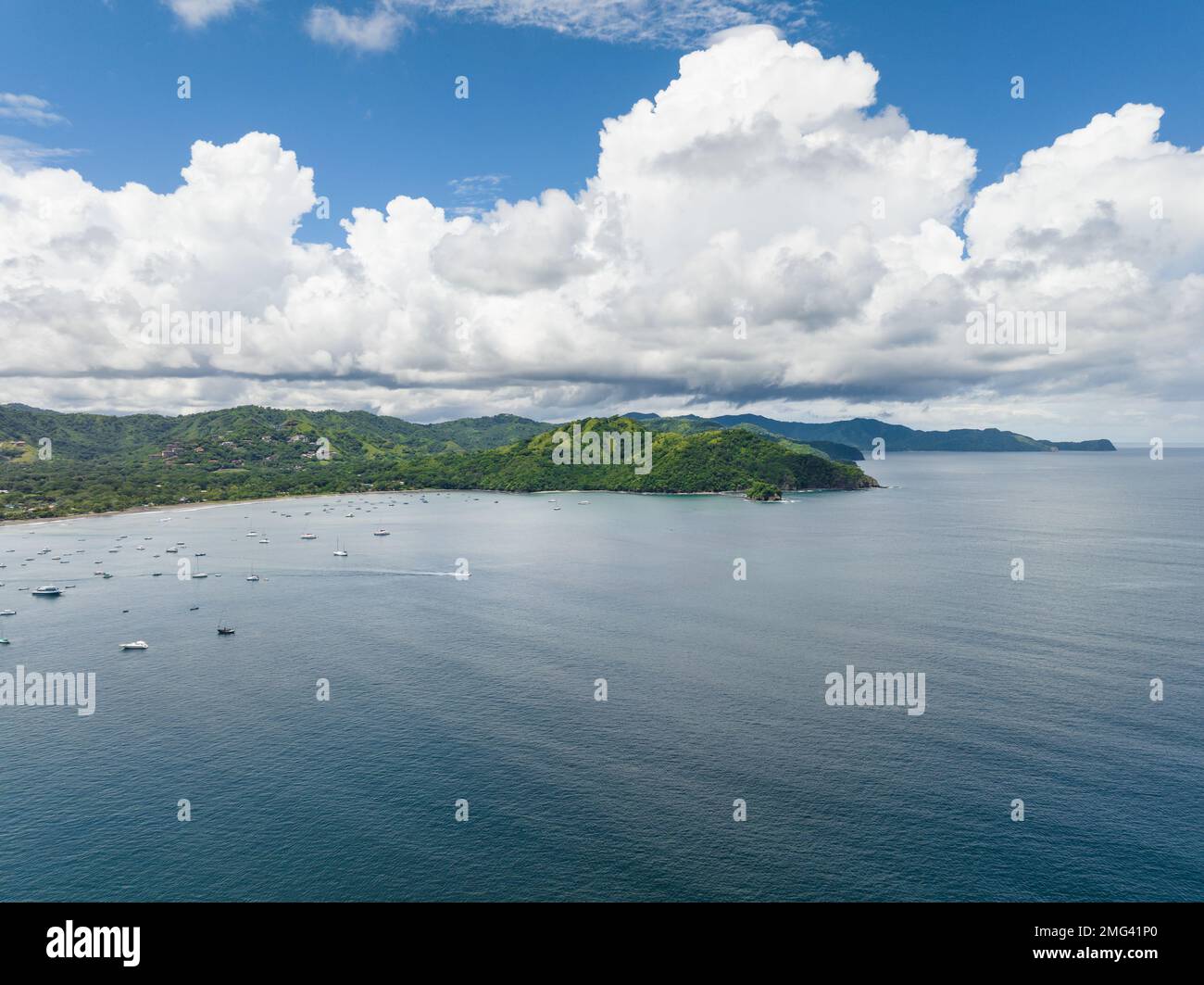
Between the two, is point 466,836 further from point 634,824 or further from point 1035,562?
point 1035,562

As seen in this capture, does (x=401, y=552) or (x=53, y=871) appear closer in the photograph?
(x=53, y=871)

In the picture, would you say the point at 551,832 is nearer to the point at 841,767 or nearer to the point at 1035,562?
the point at 841,767

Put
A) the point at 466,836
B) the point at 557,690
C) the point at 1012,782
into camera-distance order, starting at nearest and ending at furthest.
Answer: the point at 466,836, the point at 1012,782, the point at 557,690
